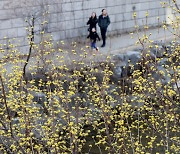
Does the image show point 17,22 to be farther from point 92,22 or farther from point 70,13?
point 92,22

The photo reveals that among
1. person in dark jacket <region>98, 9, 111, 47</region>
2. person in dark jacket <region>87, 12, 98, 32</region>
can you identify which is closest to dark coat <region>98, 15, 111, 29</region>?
person in dark jacket <region>98, 9, 111, 47</region>

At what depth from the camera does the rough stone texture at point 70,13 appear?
49.3 ft

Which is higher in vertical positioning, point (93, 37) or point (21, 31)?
point (21, 31)

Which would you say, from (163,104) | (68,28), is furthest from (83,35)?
(163,104)

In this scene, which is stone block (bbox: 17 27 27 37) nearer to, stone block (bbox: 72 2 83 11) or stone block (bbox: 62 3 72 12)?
stone block (bbox: 62 3 72 12)

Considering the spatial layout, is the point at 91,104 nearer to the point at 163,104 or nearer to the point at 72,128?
the point at 163,104

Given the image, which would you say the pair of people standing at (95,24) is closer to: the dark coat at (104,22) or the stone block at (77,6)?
the dark coat at (104,22)

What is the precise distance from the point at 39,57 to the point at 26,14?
5408mm

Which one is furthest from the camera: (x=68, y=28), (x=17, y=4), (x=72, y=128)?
(x=68, y=28)

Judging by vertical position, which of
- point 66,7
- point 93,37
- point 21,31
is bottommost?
point 93,37

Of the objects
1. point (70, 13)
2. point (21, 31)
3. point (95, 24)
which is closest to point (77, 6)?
point (70, 13)

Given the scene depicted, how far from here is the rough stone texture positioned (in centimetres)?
1503

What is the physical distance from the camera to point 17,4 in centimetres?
1505

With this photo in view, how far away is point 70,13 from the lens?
53.4 ft
